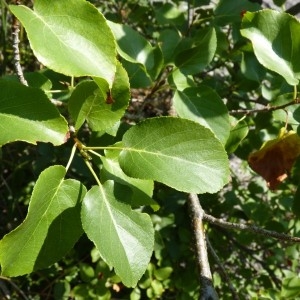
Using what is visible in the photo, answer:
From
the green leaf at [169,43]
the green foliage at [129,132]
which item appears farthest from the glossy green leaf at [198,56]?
the green leaf at [169,43]

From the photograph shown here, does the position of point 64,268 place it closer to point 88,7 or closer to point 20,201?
point 20,201

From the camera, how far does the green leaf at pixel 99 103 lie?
830 millimetres

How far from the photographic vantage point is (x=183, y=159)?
782 mm

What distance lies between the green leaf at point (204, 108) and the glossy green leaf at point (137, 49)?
0.28 ft

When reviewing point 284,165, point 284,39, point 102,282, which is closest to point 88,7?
point 284,39

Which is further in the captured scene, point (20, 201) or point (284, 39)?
point (20, 201)

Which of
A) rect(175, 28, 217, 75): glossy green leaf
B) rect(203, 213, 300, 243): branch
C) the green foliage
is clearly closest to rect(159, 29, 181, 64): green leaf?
the green foliage

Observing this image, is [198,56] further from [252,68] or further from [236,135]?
[252,68]

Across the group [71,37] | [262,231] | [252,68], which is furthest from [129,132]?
[252,68]

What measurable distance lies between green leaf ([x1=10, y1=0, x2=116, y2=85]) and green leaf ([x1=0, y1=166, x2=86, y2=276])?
0.60 feet

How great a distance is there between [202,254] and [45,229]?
0.32 meters

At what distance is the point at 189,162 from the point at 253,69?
636 millimetres

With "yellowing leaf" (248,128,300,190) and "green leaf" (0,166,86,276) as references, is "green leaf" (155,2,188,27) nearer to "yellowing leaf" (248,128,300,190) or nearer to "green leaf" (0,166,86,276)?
"yellowing leaf" (248,128,300,190)

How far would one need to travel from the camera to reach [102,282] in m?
1.49
